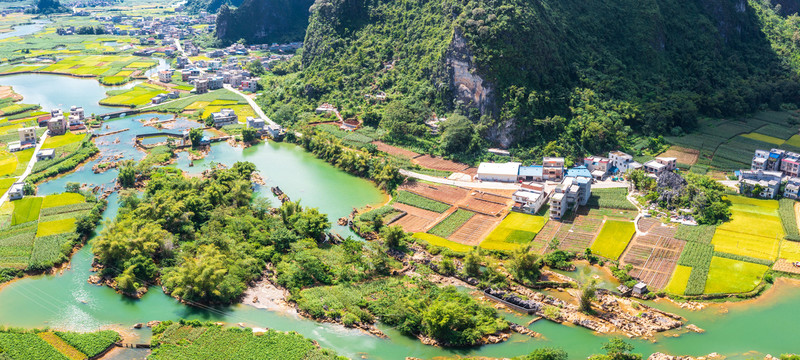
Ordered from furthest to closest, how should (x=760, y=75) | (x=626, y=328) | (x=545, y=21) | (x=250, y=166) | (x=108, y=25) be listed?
(x=108, y=25)
(x=760, y=75)
(x=545, y=21)
(x=250, y=166)
(x=626, y=328)

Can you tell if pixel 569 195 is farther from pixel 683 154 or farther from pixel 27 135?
pixel 27 135

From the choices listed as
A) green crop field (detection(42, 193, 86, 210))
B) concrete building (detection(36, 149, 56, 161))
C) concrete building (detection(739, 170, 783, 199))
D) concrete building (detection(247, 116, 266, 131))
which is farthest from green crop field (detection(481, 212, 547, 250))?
concrete building (detection(36, 149, 56, 161))

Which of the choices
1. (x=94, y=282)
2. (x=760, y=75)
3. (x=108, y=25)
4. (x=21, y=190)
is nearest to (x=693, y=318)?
(x=94, y=282)

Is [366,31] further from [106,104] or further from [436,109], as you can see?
[106,104]

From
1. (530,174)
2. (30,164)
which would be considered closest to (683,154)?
(530,174)

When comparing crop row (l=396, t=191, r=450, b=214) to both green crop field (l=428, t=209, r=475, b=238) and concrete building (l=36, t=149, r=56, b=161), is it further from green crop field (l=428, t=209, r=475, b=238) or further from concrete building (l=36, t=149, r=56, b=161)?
concrete building (l=36, t=149, r=56, b=161)

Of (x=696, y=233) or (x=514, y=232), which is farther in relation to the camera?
(x=514, y=232)
